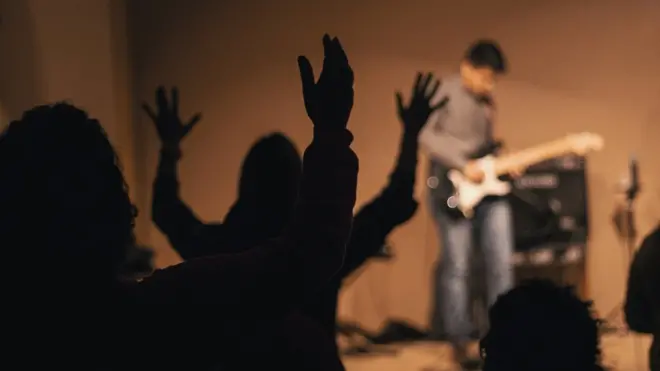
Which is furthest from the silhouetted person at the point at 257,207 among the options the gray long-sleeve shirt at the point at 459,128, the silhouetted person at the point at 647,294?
the gray long-sleeve shirt at the point at 459,128

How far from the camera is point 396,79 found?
17.9ft

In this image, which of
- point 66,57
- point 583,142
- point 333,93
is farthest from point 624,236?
point 333,93

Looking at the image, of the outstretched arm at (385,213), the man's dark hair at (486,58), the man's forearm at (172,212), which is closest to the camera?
the outstretched arm at (385,213)

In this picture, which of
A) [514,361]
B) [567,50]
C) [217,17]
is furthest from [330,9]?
[514,361]

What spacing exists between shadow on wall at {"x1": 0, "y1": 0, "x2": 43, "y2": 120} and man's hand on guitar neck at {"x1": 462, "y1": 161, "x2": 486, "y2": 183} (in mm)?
2059

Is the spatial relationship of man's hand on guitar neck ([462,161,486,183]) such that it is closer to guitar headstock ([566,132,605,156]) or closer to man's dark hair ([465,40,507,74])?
man's dark hair ([465,40,507,74])

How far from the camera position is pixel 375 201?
167 cm

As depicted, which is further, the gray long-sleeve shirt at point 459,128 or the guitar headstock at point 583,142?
the guitar headstock at point 583,142

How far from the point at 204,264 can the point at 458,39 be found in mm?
4733

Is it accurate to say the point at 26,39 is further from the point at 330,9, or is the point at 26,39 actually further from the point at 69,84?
the point at 330,9

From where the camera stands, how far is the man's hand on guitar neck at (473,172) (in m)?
4.31

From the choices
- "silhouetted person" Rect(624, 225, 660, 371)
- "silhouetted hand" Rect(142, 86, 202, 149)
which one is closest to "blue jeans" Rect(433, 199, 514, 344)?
"silhouetted person" Rect(624, 225, 660, 371)

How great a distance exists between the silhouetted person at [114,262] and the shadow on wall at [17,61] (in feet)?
6.63

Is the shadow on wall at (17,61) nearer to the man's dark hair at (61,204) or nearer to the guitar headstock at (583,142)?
the man's dark hair at (61,204)
